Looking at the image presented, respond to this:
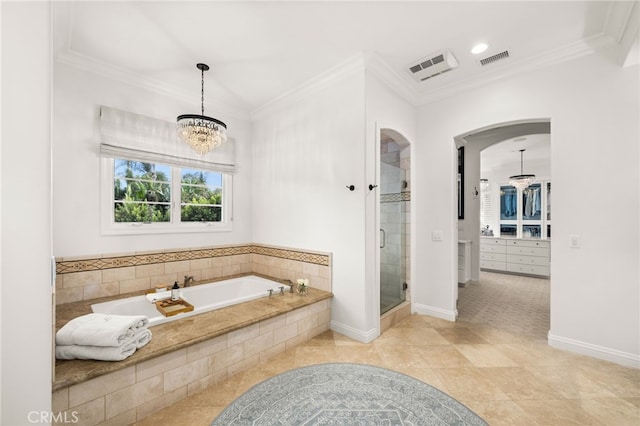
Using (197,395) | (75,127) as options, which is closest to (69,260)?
(75,127)

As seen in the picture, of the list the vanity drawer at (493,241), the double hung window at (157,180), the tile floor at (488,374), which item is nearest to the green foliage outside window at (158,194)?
the double hung window at (157,180)

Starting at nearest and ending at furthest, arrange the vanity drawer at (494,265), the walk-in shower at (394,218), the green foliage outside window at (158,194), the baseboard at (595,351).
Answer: the baseboard at (595,351) < the green foliage outside window at (158,194) < the walk-in shower at (394,218) < the vanity drawer at (494,265)

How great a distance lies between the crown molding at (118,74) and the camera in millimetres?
2481

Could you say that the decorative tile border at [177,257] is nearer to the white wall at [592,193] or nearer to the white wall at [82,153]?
the white wall at [82,153]

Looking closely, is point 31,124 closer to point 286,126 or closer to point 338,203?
point 338,203

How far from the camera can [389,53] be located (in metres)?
2.52

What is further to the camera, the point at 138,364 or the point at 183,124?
the point at 183,124

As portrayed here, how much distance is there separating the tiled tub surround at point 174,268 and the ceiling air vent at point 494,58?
98.5 inches

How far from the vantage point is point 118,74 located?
2.74 meters

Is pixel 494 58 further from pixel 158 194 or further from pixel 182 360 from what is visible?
pixel 158 194

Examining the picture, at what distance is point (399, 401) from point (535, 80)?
309 cm

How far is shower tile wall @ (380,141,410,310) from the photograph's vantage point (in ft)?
9.92

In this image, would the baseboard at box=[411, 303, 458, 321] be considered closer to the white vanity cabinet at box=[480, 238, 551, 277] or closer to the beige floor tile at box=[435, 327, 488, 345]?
the beige floor tile at box=[435, 327, 488, 345]

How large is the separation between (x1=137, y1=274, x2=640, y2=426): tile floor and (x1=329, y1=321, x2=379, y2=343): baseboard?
52 millimetres
